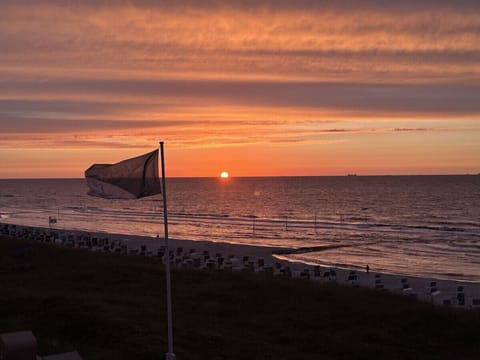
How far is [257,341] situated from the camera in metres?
13.7

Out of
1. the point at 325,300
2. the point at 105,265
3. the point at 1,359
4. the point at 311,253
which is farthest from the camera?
the point at 311,253

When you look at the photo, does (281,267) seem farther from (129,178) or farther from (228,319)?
(129,178)

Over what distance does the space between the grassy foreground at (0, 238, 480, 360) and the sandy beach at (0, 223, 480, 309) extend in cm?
401

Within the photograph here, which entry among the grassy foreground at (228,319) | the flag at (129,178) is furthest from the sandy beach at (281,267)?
the flag at (129,178)

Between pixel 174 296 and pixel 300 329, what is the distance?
5103mm

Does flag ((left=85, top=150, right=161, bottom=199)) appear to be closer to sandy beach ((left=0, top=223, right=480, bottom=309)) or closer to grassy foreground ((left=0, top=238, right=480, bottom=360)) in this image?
grassy foreground ((left=0, top=238, right=480, bottom=360))

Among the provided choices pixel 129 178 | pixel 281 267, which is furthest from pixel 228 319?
pixel 281 267

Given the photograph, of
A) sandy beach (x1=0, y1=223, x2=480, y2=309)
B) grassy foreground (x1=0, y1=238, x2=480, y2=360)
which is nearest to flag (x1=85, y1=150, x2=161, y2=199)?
→ grassy foreground (x1=0, y1=238, x2=480, y2=360)

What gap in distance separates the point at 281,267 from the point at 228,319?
16998mm

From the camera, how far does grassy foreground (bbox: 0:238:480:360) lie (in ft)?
42.9

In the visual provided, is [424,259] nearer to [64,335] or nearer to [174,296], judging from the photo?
Answer: [174,296]

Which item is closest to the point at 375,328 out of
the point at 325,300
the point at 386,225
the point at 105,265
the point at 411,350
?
the point at 411,350

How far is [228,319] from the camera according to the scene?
1571cm

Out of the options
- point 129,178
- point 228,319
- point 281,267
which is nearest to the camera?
point 129,178
